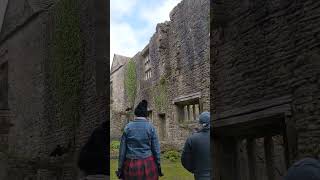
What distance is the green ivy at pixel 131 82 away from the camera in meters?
2.34

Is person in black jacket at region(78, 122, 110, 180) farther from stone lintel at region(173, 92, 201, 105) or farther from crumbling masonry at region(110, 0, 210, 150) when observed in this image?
stone lintel at region(173, 92, 201, 105)

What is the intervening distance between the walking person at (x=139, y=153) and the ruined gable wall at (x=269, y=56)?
34cm

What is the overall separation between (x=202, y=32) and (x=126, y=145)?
0.62 m

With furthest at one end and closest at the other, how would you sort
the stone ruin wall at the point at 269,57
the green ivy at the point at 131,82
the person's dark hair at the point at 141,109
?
the green ivy at the point at 131,82 → the person's dark hair at the point at 141,109 → the stone ruin wall at the point at 269,57

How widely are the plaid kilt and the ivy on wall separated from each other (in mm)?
438

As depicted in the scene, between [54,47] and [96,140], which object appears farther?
[54,47]

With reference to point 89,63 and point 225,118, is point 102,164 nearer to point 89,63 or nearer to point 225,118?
point 89,63

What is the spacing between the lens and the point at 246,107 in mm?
1876

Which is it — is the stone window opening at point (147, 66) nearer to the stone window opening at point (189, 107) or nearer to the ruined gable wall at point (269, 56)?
the stone window opening at point (189, 107)

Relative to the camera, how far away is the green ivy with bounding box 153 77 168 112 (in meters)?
2.23

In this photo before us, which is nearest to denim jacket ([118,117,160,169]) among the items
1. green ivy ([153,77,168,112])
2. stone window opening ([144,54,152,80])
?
green ivy ([153,77,168,112])

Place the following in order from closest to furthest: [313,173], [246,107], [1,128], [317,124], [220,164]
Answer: [313,173]
[317,124]
[246,107]
[220,164]
[1,128]

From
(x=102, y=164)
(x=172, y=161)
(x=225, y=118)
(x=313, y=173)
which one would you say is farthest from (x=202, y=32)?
(x=313, y=173)

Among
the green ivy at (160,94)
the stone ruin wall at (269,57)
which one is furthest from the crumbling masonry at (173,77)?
the stone ruin wall at (269,57)
